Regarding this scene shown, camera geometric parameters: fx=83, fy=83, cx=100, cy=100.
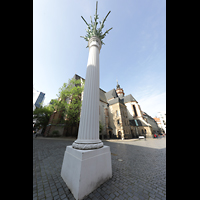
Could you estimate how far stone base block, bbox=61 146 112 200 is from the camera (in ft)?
7.66

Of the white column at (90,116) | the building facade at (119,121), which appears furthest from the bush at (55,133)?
the white column at (90,116)

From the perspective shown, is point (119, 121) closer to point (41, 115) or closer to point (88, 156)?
point (41, 115)

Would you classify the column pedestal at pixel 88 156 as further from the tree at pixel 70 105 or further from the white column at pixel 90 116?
the tree at pixel 70 105

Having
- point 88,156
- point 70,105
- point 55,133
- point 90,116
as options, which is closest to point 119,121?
point 70,105

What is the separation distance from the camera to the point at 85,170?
7.94ft

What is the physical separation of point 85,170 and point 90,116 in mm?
1656

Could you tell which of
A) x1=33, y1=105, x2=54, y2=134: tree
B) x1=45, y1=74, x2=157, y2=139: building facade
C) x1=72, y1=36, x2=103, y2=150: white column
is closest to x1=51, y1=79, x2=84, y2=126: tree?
x1=45, y1=74, x2=157, y2=139: building facade

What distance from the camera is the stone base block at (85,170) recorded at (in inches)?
91.9

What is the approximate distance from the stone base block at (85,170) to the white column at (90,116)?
26cm

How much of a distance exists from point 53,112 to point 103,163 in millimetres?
21501

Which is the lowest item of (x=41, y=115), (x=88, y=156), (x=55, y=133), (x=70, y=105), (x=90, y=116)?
(x=55, y=133)

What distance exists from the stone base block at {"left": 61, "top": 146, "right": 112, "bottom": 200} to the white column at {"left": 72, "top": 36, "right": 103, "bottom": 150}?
261mm
